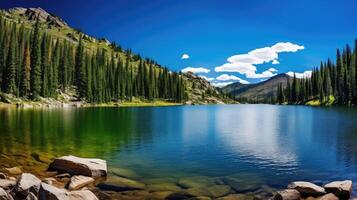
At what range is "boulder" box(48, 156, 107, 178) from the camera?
89.2 ft

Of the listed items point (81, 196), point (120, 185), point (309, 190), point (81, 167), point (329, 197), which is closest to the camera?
point (81, 196)

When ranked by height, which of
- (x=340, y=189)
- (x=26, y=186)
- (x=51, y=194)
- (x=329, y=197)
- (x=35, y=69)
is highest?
(x=35, y=69)

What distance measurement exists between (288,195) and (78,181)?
44.3 feet

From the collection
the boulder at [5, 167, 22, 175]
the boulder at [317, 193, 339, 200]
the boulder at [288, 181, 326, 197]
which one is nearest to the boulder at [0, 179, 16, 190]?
the boulder at [5, 167, 22, 175]

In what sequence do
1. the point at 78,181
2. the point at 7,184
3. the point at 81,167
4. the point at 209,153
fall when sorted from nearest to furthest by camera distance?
the point at 7,184 → the point at 78,181 → the point at 81,167 → the point at 209,153

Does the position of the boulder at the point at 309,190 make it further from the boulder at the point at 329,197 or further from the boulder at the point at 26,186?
the boulder at the point at 26,186

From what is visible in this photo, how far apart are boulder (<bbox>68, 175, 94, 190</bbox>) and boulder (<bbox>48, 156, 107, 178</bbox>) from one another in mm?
986

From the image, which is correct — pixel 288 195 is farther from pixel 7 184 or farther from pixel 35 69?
pixel 35 69

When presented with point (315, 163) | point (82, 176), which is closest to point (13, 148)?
point (82, 176)

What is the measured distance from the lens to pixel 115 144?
46.1m

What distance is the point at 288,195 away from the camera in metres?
21.5

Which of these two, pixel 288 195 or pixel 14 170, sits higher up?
pixel 14 170

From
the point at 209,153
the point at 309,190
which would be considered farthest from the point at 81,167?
the point at 209,153

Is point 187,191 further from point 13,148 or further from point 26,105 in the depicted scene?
point 26,105
